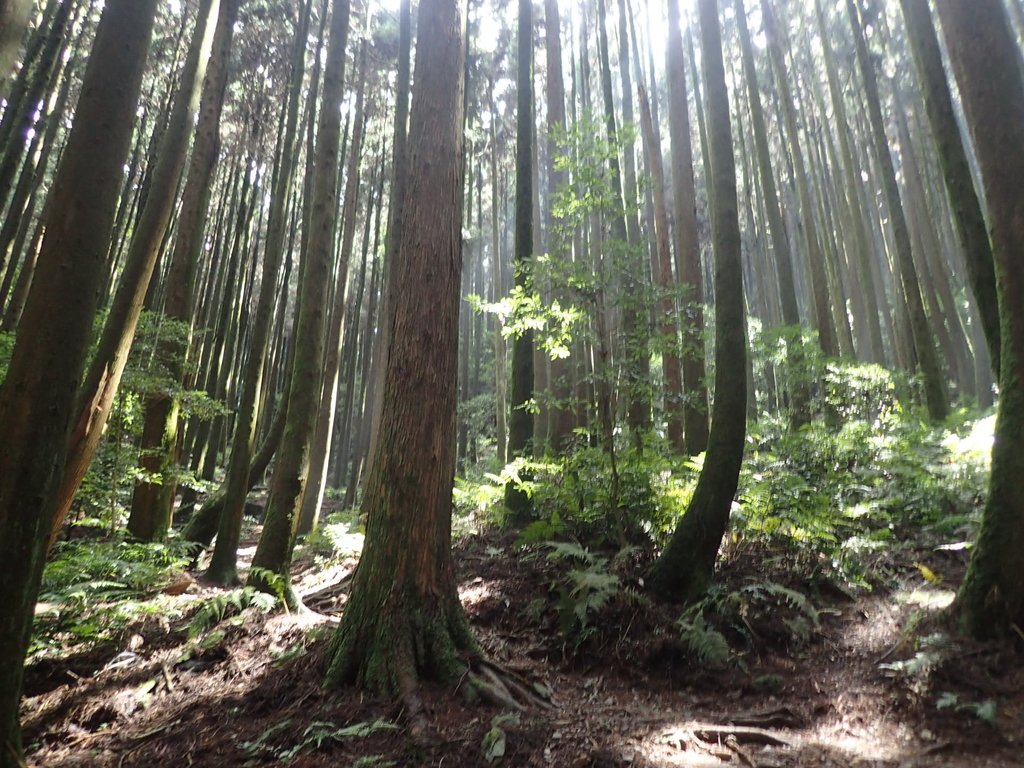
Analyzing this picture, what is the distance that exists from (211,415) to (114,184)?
5.90 metres

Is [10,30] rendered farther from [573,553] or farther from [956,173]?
[956,173]

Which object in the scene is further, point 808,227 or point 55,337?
point 808,227

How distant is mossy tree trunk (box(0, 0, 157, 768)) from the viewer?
2.34 metres

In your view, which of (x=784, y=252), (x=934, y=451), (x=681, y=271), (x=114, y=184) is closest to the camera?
(x=114, y=184)

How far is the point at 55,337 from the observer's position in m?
2.47

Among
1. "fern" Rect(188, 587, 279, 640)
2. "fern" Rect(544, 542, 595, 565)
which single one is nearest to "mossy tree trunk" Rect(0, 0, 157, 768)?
"fern" Rect(188, 587, 279, 640)

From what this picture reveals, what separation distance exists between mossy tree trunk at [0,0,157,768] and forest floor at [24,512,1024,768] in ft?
4.28

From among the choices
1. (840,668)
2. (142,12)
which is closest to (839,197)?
(840,668)

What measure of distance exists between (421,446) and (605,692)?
225cm

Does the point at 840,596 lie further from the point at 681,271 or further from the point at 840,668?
the point at 681,271

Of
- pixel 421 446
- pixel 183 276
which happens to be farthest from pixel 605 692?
pixel 183 276

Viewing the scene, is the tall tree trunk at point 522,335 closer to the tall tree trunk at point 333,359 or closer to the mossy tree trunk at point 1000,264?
the tall tree trunk at point 333,359

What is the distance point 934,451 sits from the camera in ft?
24.3

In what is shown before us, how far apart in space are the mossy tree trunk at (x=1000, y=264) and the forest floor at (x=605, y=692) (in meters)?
0.35
